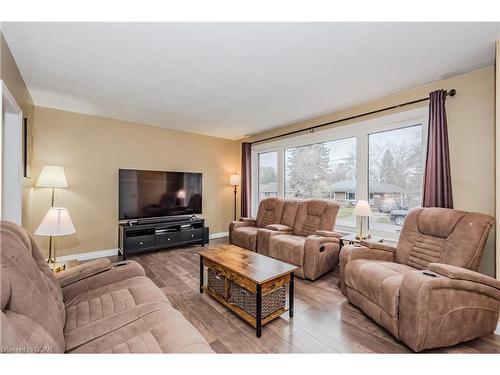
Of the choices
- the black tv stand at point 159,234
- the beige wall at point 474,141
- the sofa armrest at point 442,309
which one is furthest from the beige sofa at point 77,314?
the beige wall at point 474,141

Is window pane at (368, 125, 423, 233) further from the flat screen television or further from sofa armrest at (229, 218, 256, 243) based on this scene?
the flat screen television

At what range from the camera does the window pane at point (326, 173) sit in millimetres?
3629

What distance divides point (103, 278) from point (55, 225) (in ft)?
2.36

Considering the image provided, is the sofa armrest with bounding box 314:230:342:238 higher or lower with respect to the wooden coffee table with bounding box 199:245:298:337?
higher

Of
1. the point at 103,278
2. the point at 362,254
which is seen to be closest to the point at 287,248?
the point at 362,254

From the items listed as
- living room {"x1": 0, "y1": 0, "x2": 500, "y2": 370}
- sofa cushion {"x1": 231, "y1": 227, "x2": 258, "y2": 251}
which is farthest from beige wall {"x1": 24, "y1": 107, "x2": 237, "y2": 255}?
sofa cushion {"x1": 231, "y1": 227, "x2": 258, "y2": 251}

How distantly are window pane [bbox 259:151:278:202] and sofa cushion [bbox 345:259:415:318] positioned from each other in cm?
277

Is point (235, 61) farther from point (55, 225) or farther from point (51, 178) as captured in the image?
point (51, 178)

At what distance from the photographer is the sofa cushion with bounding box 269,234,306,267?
3.04 m

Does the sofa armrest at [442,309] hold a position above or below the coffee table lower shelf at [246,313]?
above

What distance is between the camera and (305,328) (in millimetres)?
1954

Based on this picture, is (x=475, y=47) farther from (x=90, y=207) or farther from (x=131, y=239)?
(x=90, y=207)

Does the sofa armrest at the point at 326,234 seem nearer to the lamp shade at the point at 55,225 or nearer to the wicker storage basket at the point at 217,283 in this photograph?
the wicker storage basket at the point at 217,283
